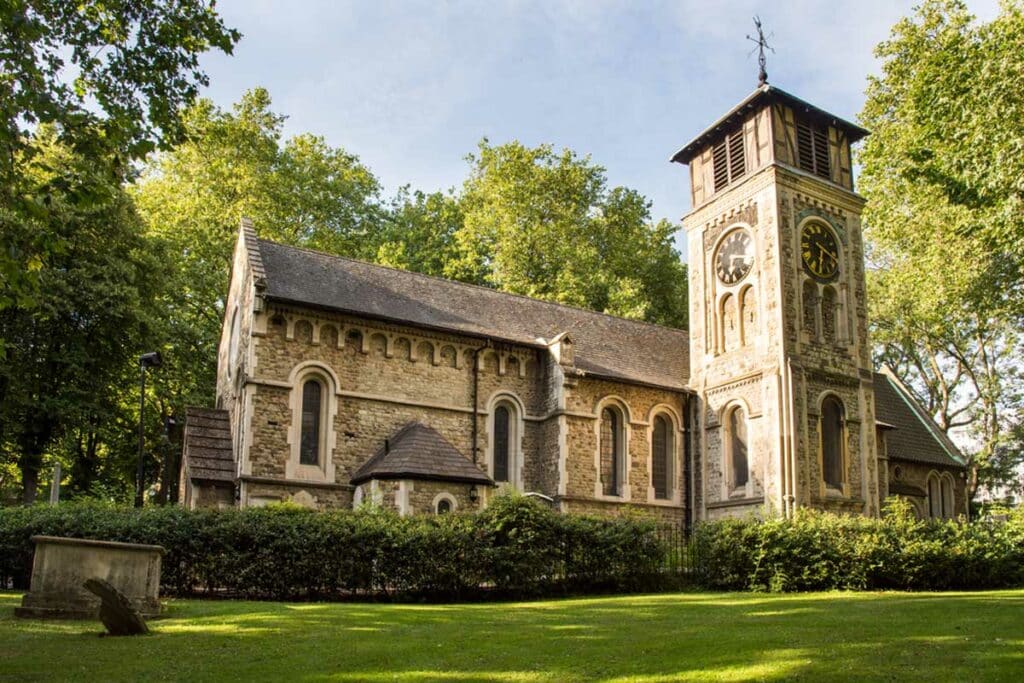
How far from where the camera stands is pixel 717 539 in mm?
20438

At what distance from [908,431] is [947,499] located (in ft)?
9.27

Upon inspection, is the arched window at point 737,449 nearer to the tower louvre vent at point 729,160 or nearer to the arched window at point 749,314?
the arched window at point 749,314

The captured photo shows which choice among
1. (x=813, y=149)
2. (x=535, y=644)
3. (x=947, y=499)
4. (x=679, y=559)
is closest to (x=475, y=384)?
(x=679, y=559)

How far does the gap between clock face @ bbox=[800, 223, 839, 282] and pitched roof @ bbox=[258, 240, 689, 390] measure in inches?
214

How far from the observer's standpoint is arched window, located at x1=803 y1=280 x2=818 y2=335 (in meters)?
28.2

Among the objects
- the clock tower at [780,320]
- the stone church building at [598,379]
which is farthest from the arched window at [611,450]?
the clock tower at [780,320]

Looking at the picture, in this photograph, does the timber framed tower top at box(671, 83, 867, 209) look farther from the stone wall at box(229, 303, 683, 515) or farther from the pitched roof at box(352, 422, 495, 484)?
the pitched roof at box(352, 422, 495, 484)

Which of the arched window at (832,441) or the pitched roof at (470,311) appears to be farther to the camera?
the arched window at (832,441)

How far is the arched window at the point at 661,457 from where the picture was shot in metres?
28.5

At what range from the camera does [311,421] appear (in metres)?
23.6

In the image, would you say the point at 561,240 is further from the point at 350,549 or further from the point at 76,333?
the point at 350,549

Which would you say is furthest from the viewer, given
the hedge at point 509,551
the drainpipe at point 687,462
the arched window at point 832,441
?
the drainpipe at point 687,462

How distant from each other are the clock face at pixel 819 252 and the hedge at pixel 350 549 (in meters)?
13.1

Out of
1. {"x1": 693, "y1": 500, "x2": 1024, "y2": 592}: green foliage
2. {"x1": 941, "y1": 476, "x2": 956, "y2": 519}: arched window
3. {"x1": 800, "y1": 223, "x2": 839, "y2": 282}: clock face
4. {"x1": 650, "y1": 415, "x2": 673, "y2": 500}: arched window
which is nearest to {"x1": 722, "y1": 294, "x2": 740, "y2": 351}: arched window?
{"x1": 800, "y1": 223, "x2": 839, "y2": 282}: clock face
